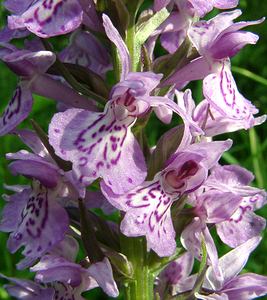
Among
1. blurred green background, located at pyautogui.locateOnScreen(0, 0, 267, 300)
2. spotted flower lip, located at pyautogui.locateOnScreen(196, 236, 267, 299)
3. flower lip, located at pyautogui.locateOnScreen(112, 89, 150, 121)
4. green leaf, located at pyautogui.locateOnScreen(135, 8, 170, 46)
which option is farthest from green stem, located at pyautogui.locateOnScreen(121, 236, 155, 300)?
blurred green background, located at pyautogui.locateOnScreen(0, 0, 267, 300)

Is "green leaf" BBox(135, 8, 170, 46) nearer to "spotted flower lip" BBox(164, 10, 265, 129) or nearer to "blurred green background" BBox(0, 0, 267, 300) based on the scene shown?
"spotted flower lip" BBox(164, 10, 265, 129)

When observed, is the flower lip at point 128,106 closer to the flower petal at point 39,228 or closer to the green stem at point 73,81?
the green stem at point 73,81

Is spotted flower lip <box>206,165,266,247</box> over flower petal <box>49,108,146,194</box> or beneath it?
beneath

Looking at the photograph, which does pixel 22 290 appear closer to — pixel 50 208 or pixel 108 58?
pixel 50 208

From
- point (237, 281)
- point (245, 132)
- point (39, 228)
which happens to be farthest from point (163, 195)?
point (245, 132)

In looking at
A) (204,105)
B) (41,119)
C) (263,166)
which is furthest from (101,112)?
(41,119)

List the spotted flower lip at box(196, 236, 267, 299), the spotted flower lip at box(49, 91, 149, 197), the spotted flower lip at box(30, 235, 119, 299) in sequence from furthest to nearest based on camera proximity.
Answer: the spotted flower lip at box(196, 236, 267, 299) → the spotted flower lip at box(30, 235, 119, 299) → the spotted flower lip at box(49, 91, 149, 197)

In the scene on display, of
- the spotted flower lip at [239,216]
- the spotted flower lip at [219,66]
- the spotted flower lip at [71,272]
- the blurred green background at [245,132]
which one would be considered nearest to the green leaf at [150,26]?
the spotted flower lip at [219,66]

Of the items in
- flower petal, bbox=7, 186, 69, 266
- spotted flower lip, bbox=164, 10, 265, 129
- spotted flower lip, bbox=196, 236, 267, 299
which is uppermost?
spotted flower lip, bbox=164, 10, 265, 129
